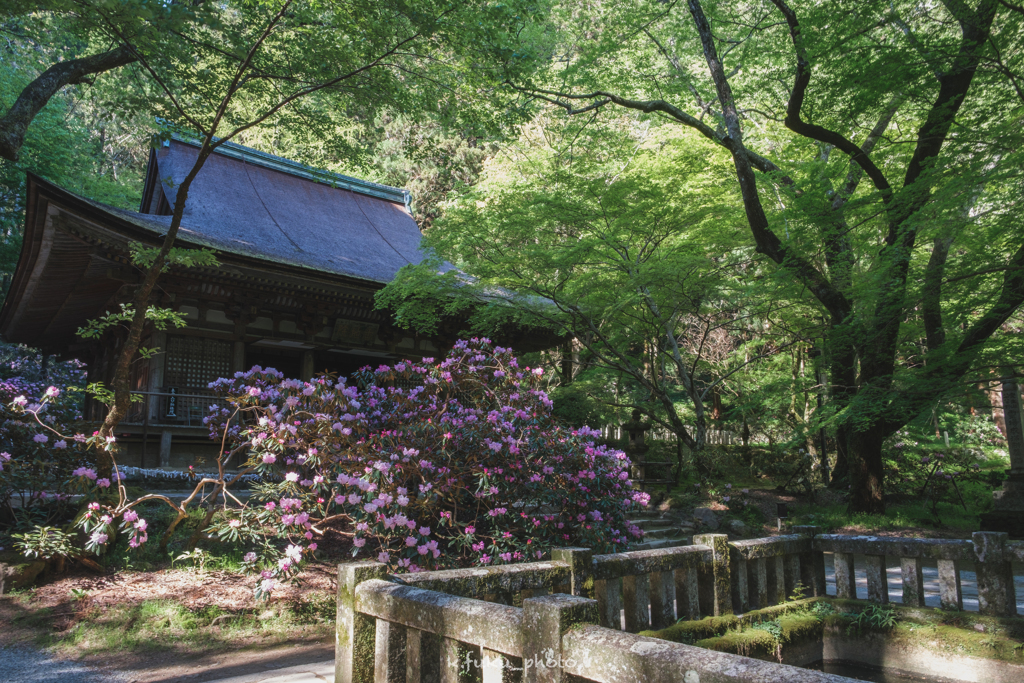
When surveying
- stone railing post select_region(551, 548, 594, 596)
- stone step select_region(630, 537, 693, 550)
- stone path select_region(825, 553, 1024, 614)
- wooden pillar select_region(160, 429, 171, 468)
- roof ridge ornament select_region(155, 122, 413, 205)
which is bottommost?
stone path select_region(825, 553, 1024, 614)

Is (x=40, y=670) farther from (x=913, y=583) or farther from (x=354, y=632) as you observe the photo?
(x=913, y=583)

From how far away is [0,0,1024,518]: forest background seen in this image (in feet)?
24.5

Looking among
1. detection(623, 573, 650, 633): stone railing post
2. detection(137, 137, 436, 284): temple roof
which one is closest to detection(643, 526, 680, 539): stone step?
detection(623, 573, 650, 633): stone railing post

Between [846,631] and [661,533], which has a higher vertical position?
[846,631]

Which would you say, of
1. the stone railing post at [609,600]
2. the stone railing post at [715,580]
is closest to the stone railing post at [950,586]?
the stone railing post at [715,580]

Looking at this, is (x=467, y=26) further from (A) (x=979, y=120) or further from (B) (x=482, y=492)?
(A) (x=979, y=120)

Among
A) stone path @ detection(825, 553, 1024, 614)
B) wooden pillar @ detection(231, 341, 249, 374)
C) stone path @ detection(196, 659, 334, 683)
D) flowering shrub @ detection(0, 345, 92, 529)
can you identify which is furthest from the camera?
wooden pillar @ detection(231, 341, 249, 374)

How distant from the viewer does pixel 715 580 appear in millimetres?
4105

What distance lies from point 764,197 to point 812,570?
9.36 metres

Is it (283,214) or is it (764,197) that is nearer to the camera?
(764,197)

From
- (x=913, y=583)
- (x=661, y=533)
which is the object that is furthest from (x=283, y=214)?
(x=913, y=583)

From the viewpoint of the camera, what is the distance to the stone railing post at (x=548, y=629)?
1949mm

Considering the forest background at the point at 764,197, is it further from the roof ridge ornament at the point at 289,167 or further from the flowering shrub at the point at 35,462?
the flowering shrub at the point at 35,462

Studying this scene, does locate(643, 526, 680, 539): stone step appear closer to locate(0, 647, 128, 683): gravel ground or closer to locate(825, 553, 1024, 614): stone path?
locate(825, 553, 1024, 614): stone path
